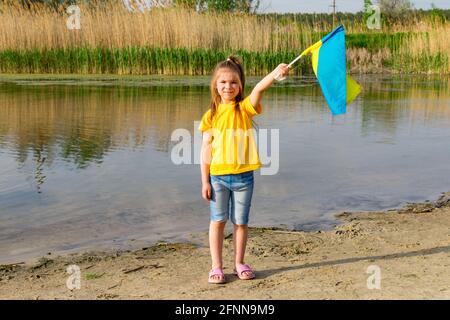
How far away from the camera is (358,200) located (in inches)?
264

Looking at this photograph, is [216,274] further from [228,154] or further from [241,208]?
[228,154]

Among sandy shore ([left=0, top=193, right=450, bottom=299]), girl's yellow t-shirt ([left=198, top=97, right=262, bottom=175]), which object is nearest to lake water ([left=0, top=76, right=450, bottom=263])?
sandy shore ([left=0, top=193, right=450, bottom=299])

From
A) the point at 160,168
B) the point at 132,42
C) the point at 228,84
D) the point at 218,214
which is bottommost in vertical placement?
the point at 160,168

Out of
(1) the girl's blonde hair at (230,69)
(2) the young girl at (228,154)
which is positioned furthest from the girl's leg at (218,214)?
(1) the girl's blonde hair at (230,69)

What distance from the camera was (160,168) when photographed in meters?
7.98

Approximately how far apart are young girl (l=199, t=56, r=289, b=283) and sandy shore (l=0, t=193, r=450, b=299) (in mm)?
262

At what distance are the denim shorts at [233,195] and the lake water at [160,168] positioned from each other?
3.38ft

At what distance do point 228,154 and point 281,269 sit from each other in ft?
2.73

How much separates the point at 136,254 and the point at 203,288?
3.05 feet

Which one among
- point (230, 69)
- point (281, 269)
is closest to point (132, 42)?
point (230, 69)

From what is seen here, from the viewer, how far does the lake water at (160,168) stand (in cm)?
573

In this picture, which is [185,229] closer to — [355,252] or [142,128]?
[355,252]

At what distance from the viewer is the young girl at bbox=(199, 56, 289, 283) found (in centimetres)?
430
